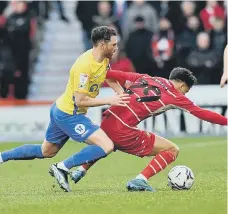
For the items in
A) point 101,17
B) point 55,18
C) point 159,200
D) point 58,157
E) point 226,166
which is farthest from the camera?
point 55,18

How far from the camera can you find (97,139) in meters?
10.3

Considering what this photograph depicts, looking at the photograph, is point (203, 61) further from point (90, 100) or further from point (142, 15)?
point (90, 100)

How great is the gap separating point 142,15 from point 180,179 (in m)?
11.0

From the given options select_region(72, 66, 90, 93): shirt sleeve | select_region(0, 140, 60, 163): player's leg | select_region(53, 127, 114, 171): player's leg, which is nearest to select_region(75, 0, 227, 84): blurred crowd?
select_region(0, 140, 60, 163): player's leg

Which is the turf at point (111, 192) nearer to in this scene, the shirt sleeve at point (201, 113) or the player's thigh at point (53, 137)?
the player's thigh at point (53, 137)

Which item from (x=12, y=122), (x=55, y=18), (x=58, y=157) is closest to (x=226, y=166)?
(x=58, y=157)

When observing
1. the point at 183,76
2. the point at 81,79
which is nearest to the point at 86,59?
the point at 81,79

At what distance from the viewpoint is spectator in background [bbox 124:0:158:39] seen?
21188mm

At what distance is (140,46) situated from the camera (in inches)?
827

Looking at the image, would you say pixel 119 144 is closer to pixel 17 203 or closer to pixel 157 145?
pixel 157 145

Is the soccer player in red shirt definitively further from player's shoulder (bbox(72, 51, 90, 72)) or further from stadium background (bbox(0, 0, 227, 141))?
stadium background (bbox(0, 0, 227, 141))

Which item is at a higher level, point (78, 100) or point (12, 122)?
point (78, 100)

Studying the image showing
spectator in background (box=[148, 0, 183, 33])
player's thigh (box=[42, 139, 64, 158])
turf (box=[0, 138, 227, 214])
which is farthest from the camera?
spectator in background (box=[148, 0, 183, 33])

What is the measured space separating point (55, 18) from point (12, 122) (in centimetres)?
456
